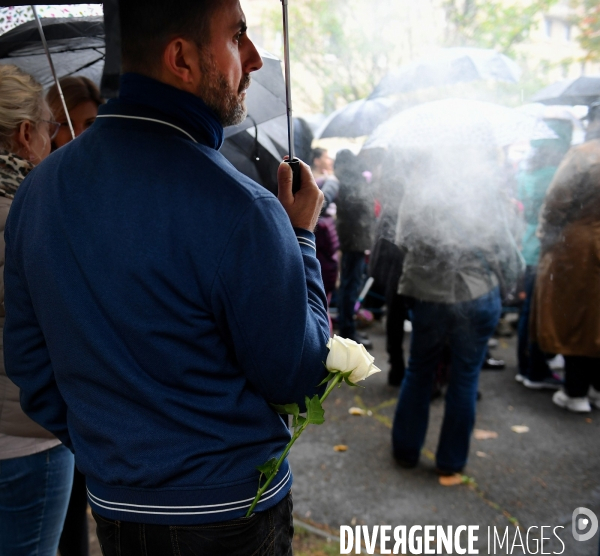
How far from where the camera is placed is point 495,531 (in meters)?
3.22

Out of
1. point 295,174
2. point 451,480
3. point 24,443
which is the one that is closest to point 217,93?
point 295,174

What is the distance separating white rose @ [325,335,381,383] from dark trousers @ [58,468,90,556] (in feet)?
5.35

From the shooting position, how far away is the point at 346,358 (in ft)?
4.30

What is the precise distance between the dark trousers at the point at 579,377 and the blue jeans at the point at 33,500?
3.94 meters

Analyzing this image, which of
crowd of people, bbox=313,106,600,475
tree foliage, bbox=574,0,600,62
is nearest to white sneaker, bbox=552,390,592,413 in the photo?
crowd of people, bbox=313,106,600,475

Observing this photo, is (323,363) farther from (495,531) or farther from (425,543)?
(495,531)

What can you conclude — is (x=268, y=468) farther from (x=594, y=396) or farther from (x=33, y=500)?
(x=594, y=396)

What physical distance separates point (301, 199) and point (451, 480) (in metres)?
2.91

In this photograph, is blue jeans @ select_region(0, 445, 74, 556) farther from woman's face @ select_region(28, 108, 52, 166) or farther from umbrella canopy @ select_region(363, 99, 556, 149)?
umbrella canopy @ select_region(363, 99, 556, 149)

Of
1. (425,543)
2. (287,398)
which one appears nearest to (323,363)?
(287,398)

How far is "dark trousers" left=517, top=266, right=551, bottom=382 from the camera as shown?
17.2 feet

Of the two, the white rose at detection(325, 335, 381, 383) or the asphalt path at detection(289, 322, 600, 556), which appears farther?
the asphalt path at detection(289, 322, 600, 556)

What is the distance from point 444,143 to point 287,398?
2.53 m

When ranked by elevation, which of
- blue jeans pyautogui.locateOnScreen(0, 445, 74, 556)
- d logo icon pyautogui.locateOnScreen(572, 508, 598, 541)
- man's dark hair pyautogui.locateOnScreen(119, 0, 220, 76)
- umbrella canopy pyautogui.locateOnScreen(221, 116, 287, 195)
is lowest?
d logo icon pyautogui.locateOnScreen(572, 508, 598, 541)
